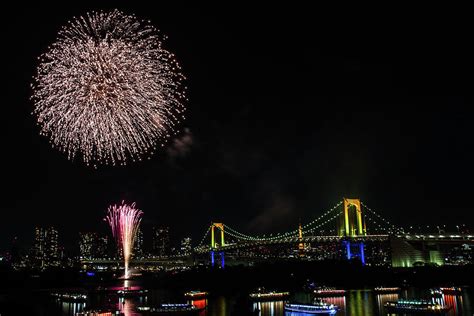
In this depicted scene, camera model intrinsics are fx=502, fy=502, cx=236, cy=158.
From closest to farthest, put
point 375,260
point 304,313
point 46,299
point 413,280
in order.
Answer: point 304,313, point 46,299, point 413,280, point 375,260

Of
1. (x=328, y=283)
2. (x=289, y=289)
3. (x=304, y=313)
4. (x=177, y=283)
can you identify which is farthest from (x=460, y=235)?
(x=177, y=283)

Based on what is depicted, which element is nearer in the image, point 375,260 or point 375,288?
point 375,288

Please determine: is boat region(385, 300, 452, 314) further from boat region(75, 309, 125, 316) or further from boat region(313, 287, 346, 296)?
boat region(75, 309, 125, 316)

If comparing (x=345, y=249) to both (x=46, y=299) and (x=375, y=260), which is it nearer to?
(x=375, y=260)

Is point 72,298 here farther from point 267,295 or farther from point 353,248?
point 353,248

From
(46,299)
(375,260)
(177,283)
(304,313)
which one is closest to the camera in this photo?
(304,313)

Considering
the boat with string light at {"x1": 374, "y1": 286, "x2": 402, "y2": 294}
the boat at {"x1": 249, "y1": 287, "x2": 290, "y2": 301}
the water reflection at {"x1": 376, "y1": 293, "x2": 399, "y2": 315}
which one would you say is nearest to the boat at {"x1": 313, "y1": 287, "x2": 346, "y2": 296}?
the boat at {"x1": 249, "y1": 287, "x2": 290, "y2": 301}

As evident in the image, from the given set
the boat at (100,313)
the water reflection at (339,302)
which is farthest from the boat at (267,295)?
the boat at (100,313)
